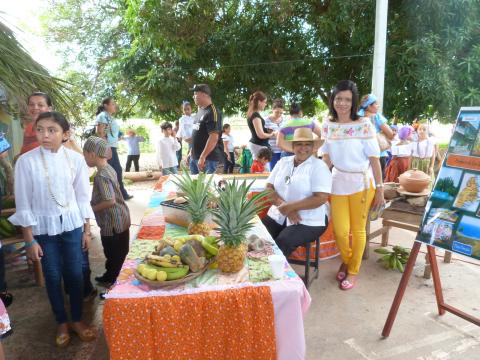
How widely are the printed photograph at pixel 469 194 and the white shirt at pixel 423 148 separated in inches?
225

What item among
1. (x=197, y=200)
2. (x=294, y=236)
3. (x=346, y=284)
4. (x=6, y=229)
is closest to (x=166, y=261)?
(x=197, y=200)

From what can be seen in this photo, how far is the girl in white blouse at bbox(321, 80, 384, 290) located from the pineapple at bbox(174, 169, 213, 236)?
1.39 metres

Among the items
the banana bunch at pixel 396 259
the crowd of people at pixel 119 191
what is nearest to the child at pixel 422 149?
the crowd of people at pixel 119 191

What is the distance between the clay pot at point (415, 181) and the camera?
3.32 meters

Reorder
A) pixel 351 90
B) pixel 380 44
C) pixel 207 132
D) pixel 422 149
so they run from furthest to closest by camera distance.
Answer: pixel 422 149 < pixel 380 44 < pixel 207 132 < pixel 351 90

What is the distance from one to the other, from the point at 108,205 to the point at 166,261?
4.02 feet

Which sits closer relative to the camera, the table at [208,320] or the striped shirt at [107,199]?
the table at [208,320]

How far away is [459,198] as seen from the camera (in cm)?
222

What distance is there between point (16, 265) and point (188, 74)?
20.6ft

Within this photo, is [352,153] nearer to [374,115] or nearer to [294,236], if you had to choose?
[294,236]

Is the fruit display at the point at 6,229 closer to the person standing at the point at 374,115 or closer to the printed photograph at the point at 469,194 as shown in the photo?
the printed photograph at the point at 469,194

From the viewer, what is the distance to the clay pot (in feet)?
10.9

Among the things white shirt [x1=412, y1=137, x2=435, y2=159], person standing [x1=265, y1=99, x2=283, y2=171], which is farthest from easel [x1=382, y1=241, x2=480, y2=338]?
white shirt [x1=412, y1=137, x2=435, y2=159]

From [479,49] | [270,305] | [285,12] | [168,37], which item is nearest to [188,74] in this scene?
[168,37]
